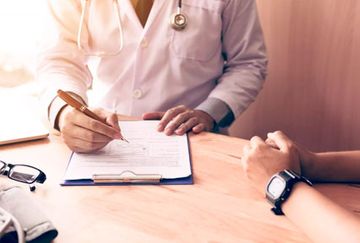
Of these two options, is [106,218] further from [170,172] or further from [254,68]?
[254,68]

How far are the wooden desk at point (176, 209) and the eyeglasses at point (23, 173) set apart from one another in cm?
2

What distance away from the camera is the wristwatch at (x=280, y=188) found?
73 cm

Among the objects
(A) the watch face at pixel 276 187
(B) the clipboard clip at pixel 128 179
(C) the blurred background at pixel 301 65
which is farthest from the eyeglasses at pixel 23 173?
(C) the blurred background at pixel 301 65

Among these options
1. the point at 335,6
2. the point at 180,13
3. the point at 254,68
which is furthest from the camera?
the point at 335,6

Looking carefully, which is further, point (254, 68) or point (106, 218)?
point (254, 68)

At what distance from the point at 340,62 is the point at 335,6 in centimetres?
19

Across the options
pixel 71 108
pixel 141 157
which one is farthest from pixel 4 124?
pixel 141 157

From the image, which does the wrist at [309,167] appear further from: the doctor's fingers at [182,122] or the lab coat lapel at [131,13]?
the lab coat lapel at [131,13]

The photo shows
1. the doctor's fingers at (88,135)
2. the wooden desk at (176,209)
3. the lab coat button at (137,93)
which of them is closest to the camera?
the wooden desk at (176,209)

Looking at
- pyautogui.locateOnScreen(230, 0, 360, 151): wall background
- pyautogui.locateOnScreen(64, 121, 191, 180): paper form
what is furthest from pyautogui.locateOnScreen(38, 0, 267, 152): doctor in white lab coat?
pyautogui.locateOnScreen(230, 0, 360, 151): wall background

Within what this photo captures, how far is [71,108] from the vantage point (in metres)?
1.04

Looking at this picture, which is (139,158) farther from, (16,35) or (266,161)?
(16,35)

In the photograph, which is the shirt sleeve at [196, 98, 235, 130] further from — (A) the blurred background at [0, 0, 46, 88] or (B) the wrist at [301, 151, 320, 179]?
(A) the blurred background at [0, 0, 46, 88]

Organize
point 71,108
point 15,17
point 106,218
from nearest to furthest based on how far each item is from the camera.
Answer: point 106,218
point 71,108
point 15,17
